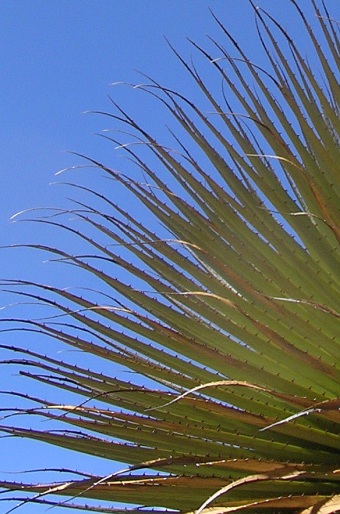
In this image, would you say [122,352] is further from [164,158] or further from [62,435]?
[164,158]

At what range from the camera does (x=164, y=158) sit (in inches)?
87.5

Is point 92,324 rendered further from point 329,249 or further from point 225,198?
point 329,249

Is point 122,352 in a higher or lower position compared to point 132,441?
higher

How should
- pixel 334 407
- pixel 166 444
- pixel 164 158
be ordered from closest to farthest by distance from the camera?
pixel 334 407 → pixel 166 444 → pixel 164 158

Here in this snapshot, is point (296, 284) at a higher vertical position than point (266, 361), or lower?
higher

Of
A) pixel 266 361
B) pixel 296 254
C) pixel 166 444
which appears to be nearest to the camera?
pixel 166 444

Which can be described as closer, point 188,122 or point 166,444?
point 166,444

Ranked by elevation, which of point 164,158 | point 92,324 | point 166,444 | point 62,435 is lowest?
point 166,444

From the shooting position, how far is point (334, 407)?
129 centimetres

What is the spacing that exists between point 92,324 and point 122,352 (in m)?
0.11

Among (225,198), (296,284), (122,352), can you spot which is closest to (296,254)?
(296,284)

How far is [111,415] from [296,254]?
58cm

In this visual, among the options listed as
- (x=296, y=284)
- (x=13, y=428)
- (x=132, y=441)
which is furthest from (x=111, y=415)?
(x=296, y=284)

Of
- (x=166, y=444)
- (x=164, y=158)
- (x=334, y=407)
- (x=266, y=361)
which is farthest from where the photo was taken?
(x=164, y=158)
